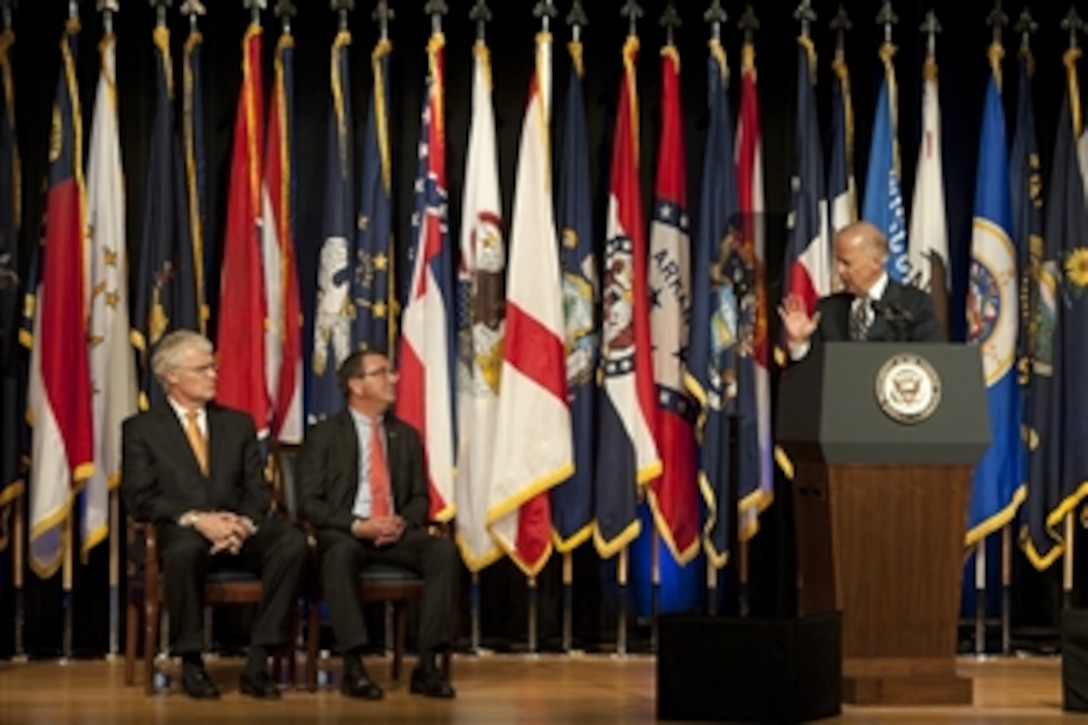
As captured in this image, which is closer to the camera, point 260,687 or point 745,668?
point 745,668

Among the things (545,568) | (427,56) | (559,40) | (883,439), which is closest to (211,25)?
(427,56)

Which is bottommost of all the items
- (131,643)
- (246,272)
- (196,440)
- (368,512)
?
(131,643)

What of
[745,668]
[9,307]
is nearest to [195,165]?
[9,307]

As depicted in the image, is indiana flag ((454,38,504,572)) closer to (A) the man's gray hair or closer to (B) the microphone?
(A) the man's gray hair

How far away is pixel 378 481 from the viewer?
704 cm

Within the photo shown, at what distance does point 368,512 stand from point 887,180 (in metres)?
2.55

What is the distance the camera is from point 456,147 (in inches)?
327

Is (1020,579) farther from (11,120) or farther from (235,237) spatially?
(11,120)

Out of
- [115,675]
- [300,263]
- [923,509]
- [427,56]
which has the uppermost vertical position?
[427,56]

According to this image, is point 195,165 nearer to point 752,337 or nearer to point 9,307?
point 9,307

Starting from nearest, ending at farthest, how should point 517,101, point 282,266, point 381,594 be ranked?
1. point 381,594
2. point 282,266
3. point 517,101

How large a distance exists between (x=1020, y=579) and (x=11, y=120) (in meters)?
4.45

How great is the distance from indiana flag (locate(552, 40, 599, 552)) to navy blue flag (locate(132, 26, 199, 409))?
1.45m

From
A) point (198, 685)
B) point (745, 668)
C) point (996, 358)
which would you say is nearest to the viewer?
point (745, 668)
